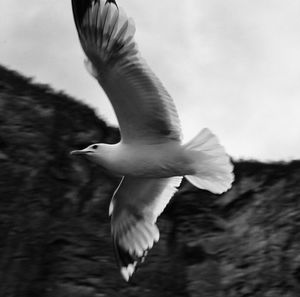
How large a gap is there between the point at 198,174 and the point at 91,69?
5.98ft

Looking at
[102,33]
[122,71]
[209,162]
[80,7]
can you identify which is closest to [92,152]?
[122,71]

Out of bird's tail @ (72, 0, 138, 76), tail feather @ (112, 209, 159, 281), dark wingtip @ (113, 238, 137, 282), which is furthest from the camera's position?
dark wingtip @ (113, 238, 137, 282)

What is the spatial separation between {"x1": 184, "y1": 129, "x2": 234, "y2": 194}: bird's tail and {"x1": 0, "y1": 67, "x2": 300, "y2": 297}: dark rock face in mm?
Result: 2321

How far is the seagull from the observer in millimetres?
13305

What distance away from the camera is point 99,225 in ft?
54.7

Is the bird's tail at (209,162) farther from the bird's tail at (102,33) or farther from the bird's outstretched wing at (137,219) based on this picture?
the bird's tail at (102,33)

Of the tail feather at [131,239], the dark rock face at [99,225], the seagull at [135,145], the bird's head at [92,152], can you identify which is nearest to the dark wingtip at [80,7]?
the seagull at [135,145]

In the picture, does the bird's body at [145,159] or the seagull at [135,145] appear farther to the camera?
the bird's body at [145,159]

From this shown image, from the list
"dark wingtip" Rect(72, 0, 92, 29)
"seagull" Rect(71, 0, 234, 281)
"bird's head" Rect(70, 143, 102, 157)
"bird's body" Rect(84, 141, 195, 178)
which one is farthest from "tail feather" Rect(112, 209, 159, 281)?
"dark wingtip" Rect(72, 0, 92, 29)

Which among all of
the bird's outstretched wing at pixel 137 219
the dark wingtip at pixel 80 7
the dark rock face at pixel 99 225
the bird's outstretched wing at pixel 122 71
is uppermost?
the dark wingtip at pixel 80 7

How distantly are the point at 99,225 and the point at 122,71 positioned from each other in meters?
3.78

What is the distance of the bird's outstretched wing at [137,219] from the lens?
48.9ft

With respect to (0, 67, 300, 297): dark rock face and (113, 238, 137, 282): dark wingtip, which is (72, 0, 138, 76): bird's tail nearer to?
(113, 238, 137, 282): dark wingtip

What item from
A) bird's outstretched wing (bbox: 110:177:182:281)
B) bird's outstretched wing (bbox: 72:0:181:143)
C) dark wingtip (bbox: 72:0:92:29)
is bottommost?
bird's outstretched wing (bbox: 110:177:182:281)
